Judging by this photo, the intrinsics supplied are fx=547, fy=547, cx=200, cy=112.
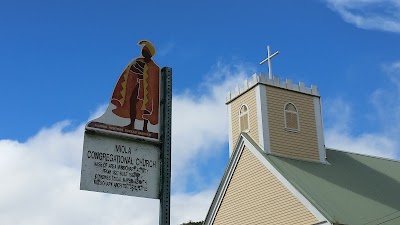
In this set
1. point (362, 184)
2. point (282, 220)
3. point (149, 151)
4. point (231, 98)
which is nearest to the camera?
point (149, 151)

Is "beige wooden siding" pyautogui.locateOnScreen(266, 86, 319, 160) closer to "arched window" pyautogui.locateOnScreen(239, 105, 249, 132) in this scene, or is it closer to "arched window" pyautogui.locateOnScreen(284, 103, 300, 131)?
"arched window" pyautogui.locateOnScreen(284, 103, 300, 131)

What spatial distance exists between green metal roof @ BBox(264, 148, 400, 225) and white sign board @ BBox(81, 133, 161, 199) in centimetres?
1284

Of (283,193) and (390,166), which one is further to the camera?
(390,166)

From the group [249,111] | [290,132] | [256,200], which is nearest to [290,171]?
[256,200]

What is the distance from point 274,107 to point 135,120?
18.0 m

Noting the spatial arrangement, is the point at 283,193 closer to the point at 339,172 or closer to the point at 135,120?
the point at 339,172

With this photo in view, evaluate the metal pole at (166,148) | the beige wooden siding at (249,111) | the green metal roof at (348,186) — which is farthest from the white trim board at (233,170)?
the metal pole at (166,148)

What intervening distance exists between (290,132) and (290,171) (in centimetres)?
314

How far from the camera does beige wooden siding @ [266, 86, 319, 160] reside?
27.0m


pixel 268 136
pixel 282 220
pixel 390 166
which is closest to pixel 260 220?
pixel 282 220

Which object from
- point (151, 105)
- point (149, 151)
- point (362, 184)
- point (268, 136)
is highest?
point (268, 136)

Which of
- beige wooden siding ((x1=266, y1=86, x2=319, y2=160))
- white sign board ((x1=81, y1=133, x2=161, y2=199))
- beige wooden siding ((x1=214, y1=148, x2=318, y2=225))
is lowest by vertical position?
white sign board ((x1=81, y1=133, x2=161, y2=199))

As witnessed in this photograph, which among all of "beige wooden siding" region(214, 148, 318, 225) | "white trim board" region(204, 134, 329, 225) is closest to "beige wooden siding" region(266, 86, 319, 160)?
"white trim board" region(204, 134, 329, 225)

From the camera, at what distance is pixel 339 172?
1065 inches
